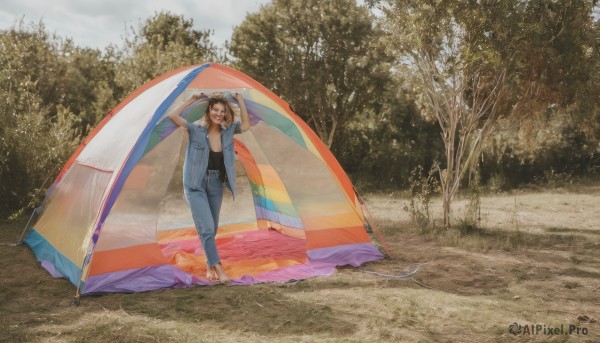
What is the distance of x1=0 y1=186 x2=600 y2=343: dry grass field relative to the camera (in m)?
3.26

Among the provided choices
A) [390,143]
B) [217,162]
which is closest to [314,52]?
[390,143]

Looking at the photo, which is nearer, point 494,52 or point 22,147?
point 494,52

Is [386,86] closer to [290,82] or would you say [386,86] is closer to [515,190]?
[290,82]

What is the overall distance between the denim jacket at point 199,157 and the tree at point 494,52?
9.39 ft

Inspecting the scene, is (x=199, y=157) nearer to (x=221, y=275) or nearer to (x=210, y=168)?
(x=210, y=168)

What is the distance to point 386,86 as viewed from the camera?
1335cm

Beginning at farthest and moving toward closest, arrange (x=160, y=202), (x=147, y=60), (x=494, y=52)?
(x=147, y=60) < (x=494, y=52) < (x=160, y=202)

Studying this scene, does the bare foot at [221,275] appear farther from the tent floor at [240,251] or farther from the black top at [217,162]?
the black top at [217,162]

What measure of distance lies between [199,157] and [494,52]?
3.45 meters

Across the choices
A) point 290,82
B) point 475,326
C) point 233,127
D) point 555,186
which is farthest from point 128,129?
point 555,186

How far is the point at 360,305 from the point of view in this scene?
12.5ft

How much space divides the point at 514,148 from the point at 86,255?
11.4 metres

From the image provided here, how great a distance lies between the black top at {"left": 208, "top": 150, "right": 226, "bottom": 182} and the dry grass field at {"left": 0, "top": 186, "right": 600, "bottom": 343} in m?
1.00

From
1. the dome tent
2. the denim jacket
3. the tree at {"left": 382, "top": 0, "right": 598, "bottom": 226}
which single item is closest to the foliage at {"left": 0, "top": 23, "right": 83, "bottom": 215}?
the dome tent
